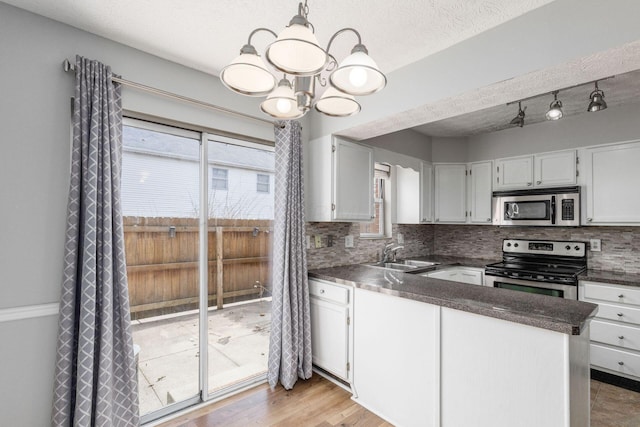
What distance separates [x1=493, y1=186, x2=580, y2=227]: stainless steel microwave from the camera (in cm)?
306

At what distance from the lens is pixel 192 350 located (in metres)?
2.34

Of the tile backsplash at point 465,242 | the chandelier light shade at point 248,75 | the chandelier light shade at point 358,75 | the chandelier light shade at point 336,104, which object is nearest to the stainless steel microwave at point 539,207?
the tile backsplash at point 465,242

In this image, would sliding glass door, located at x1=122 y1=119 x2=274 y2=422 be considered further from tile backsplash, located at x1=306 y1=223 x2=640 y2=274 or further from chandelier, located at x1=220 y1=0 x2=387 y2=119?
chandelier, located at x1=220 y1=0 x2=387 y2=119

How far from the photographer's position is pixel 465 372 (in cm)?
168

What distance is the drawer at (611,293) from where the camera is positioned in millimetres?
2518

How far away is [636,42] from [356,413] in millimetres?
2607

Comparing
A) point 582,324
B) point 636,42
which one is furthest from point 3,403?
point 636,42

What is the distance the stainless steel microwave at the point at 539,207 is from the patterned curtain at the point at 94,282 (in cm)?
377

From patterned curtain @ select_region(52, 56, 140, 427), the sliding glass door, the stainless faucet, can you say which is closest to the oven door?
the stainless faucet

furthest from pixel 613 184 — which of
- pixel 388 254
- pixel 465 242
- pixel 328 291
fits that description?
pixel 328 291

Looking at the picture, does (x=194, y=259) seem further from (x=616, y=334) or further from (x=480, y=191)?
(x=616, y=334)

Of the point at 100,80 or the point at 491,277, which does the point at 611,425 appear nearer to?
the point at 491,277

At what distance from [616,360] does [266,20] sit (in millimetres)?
3795

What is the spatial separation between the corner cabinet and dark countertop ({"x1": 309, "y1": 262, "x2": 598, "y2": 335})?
0.60m
